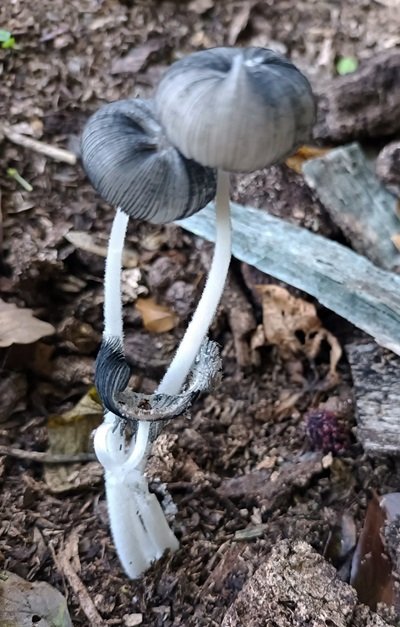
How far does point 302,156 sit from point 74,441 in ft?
5.01

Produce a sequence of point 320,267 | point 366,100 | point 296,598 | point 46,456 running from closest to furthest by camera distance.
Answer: point 296,598 < point 46,456 < point 320,267 < point 366,100

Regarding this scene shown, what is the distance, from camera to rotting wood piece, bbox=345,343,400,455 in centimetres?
244

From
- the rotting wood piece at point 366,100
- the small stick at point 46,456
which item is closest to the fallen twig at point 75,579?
the small stick at point 46,456

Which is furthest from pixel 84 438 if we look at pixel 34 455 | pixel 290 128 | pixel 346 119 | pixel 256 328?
pixel 346 119

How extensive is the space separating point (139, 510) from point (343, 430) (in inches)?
32.1

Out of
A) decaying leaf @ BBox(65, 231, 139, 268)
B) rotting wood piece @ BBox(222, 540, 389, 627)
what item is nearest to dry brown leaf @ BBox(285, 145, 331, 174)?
decaying leaf @ BBox(65, 231, 139, 268)

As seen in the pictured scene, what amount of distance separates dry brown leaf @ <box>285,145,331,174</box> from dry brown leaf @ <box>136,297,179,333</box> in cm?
81

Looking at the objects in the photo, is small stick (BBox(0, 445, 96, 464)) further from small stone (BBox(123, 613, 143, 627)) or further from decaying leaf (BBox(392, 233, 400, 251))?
decaying leaf (BBox(392, 233, 400, 251))

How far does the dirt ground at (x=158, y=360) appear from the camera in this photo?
2277 mm

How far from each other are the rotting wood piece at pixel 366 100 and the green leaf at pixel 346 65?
A: 413mm

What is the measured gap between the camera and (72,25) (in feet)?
11.8

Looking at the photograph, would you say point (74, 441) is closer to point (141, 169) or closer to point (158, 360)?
point (158, 360)

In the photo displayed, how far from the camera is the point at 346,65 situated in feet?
11.9

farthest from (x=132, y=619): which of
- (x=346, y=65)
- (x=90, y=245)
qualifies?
(x=346, y=65)
